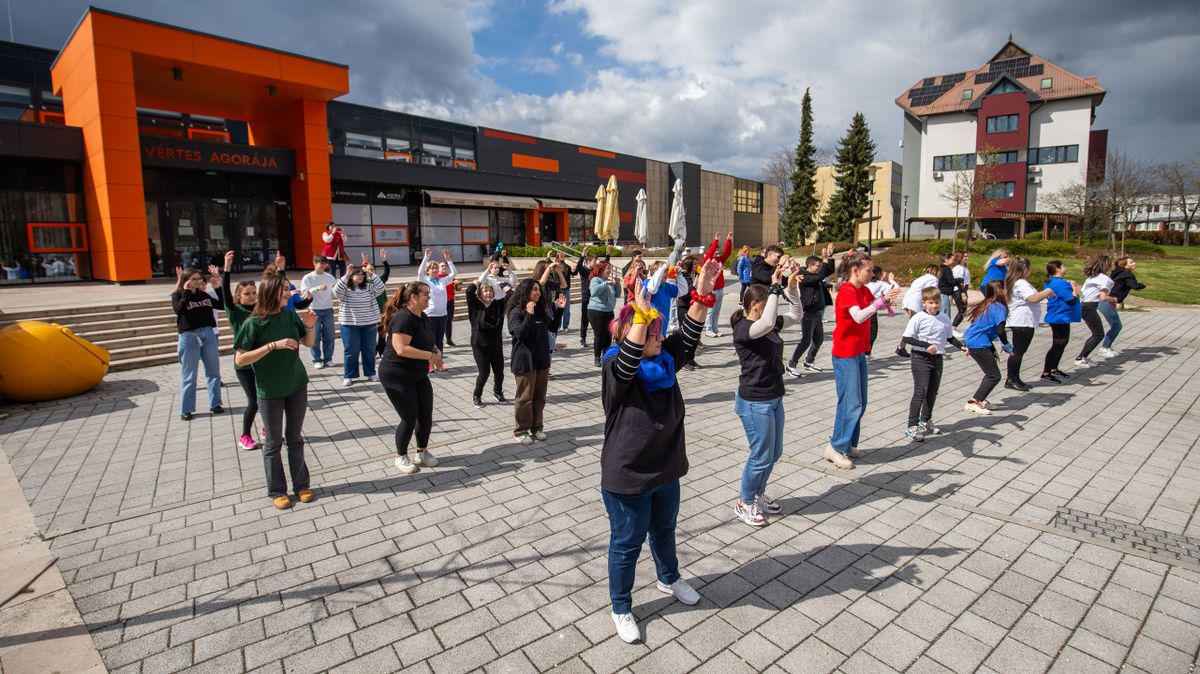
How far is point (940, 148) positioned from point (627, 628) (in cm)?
5689

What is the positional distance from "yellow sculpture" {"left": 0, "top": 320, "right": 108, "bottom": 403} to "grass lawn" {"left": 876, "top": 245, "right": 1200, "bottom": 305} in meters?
25.6

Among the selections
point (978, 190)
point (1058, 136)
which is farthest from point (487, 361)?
point (1058, 136)

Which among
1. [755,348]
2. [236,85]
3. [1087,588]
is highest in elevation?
[236,85]

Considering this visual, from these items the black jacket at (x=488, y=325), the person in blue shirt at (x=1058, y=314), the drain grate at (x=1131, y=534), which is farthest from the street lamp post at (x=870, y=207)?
the drain grate at (x=1131, y=534)

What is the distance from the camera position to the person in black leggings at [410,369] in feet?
18.8

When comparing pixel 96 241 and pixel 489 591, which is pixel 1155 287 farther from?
pixel 96 241

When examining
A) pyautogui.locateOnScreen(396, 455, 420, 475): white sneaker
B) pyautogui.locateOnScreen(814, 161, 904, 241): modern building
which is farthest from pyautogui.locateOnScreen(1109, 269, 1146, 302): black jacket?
pyautogui.locateOnScreen(814, 161, 904, 241): modern building

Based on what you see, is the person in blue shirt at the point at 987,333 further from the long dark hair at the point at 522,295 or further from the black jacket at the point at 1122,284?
the long dark hair at the point at 522,295

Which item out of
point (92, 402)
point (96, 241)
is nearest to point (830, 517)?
point (92, 402)

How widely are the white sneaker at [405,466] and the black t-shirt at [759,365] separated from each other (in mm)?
3353

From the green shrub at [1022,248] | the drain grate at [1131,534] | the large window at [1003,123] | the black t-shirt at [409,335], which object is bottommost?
the drain grate at [1131,534]

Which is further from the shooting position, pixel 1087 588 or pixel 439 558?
pixel 439 558

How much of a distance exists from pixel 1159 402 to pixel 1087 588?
666 cm

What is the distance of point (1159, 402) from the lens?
850cm
